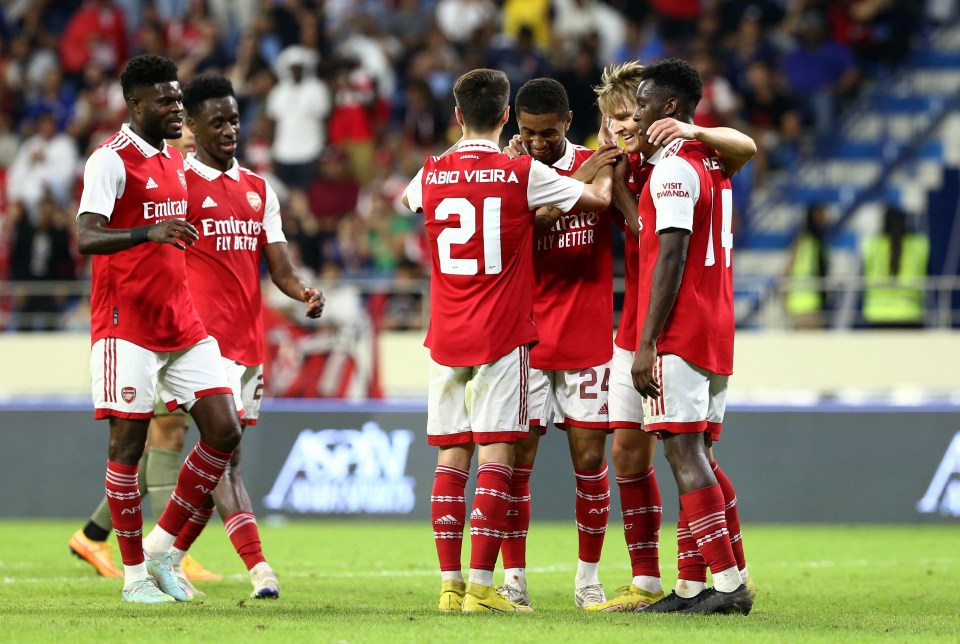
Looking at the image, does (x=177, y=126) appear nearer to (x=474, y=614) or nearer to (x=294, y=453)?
(x=474, y=614)

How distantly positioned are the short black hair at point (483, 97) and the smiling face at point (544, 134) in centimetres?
33

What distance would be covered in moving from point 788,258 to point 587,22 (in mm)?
4602

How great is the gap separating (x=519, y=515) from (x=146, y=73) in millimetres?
2883

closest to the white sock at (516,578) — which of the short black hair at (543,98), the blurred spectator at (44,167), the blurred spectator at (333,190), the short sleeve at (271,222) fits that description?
the short black hair at (543,98)

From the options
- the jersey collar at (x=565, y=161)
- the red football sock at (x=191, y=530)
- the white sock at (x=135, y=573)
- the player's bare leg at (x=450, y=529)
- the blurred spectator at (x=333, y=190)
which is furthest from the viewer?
the blurred spectator at (x=333, y=190)

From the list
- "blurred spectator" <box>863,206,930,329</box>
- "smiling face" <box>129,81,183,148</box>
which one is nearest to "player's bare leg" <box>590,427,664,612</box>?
"smiling face" <box>129,81,183,148</box>

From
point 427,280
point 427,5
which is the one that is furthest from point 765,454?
point 427,5

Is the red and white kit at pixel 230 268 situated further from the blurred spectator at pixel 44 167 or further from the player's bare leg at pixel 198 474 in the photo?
the blurred spectator at pixel 44 167

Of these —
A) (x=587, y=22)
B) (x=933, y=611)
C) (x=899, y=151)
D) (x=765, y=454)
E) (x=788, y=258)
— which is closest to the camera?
(x=933, y=611)

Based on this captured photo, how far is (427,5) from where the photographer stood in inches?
798

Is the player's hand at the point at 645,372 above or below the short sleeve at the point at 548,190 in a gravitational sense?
below

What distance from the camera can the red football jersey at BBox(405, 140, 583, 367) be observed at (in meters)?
6.85

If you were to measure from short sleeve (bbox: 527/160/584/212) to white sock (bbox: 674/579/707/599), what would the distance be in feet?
5.97

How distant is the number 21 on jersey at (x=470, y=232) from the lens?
270 inches
